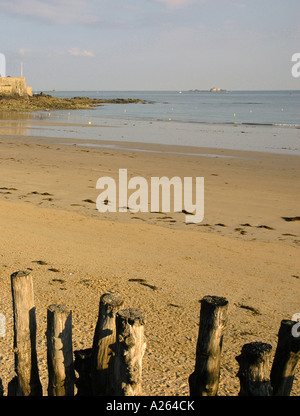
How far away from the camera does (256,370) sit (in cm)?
252

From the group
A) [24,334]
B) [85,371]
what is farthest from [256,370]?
[24,334]

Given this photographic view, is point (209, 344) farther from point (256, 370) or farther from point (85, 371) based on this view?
point (85, 371)

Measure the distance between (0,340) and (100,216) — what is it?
474 cm

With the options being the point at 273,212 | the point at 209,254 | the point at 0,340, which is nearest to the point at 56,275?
the point at 0,340

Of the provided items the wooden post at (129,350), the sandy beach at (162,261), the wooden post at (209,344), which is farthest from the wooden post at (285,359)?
the wooden post at (129,350)

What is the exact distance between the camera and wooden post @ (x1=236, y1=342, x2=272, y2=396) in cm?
251

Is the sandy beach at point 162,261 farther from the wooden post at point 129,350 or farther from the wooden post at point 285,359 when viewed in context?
the wooden post at point 129,350

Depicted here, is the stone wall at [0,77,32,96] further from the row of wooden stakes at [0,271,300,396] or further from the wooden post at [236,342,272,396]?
the wooden post at [236,342,272,396]

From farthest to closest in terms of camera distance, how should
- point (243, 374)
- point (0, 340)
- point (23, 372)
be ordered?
point (0, 340) → point (23, 372) → point (243, 374)

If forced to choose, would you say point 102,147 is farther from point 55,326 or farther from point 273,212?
point 55,326

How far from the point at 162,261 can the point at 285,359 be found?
148 inches

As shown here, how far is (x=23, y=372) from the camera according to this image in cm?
303

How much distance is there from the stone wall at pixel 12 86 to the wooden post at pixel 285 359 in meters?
80.3

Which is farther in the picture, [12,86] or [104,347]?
[12,86]
